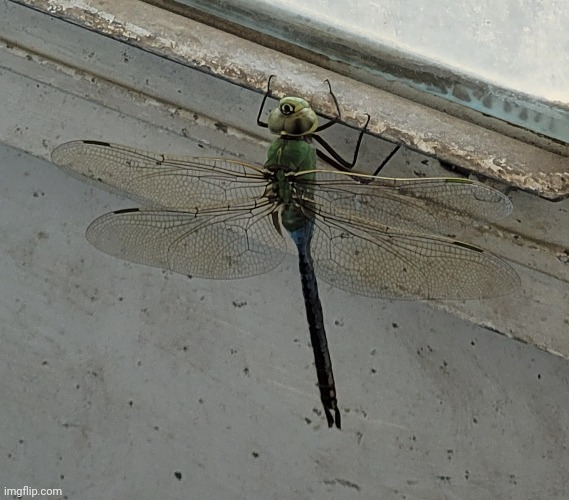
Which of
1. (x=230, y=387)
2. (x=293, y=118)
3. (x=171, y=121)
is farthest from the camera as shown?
(x=230, y=387)

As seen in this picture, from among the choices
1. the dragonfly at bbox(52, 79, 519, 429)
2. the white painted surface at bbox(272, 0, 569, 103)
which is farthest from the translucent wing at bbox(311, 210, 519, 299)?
the white painted surface at bbox(272, 0, 569, 103)

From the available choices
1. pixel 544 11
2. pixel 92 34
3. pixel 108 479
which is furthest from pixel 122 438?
pixel 544 11

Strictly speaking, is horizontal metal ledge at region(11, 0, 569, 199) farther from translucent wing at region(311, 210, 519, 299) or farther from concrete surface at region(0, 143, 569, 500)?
concrete surface at region(0, 143, 569, 500)

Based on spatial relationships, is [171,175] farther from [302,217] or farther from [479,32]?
[479,32]

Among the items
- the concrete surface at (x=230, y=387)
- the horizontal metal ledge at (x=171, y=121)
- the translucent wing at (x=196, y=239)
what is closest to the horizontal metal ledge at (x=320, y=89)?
the horizontal metal ledge at (x=171, y=121)

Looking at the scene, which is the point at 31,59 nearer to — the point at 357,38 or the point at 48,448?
the point at 357,38

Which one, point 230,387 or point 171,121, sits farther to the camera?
point 230,387

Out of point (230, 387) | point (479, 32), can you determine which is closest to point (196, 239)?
point (230, 387)
